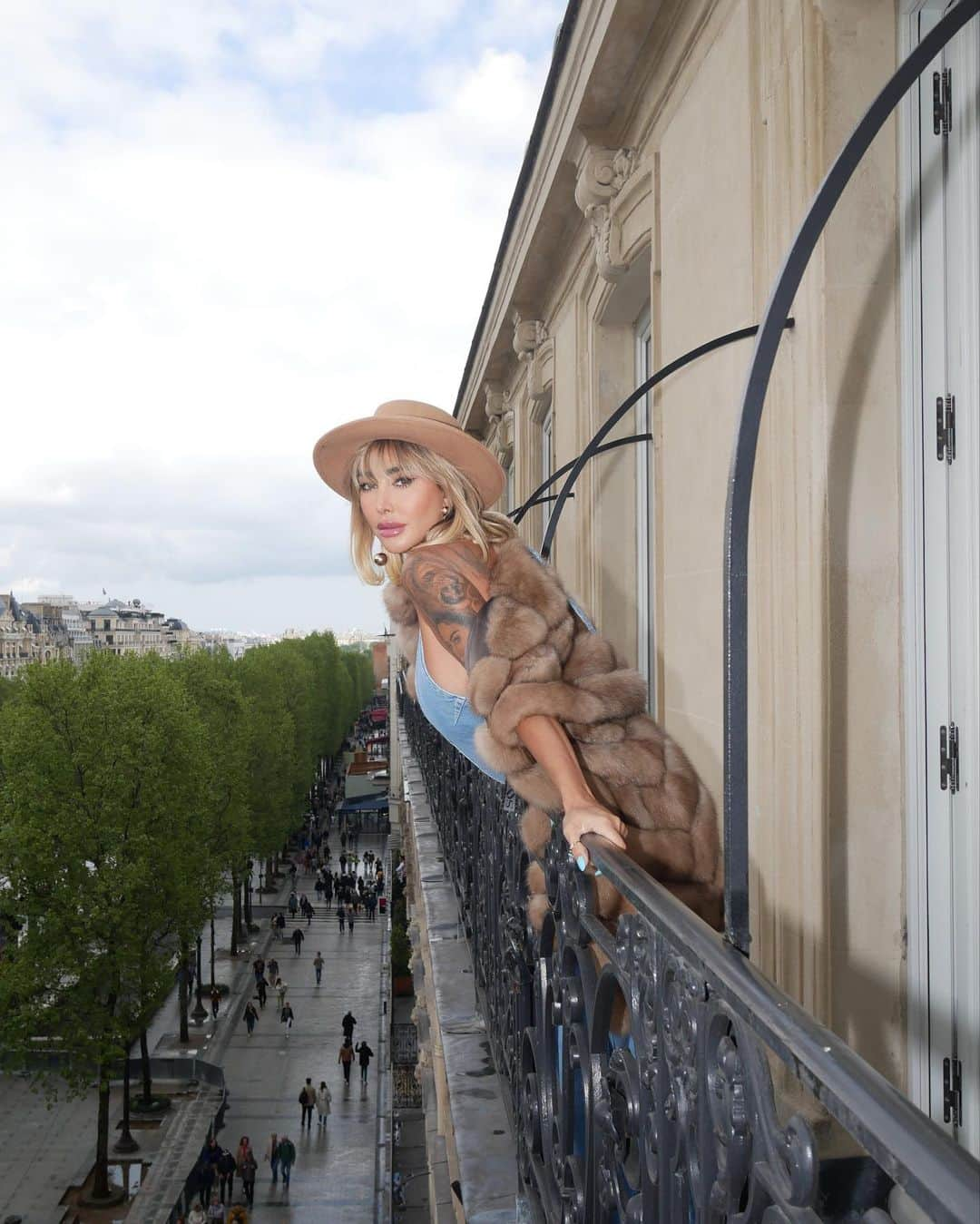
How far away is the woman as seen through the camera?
228 cm

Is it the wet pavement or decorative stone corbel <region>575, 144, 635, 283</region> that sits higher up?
decorative stone corbel <region>575, 144, 635, 283</region>

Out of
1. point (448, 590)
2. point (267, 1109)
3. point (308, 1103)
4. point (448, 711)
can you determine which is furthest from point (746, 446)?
point (267, 1109)

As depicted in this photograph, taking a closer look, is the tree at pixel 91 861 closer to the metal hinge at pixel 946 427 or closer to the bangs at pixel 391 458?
the bangs at pixel 391 458

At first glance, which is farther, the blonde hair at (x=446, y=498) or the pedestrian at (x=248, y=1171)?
the pedestrian at (x=248, y=1171)

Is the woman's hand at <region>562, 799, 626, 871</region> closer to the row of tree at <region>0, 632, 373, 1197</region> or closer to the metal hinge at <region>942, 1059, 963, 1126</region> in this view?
the metal hinge at <region>942, 1059, 963, 1126</region>

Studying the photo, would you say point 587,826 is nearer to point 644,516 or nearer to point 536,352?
point 644,516

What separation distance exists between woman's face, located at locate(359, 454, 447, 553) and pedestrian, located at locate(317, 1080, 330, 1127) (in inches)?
751

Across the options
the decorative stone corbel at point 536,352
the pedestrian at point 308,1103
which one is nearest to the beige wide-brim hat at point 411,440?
the decorative stone corbel at point 536,352

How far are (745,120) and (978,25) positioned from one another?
1.01 meters

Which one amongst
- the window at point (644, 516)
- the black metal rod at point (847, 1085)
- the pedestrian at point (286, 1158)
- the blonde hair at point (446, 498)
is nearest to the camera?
the black metal rod at point (847, 1085)

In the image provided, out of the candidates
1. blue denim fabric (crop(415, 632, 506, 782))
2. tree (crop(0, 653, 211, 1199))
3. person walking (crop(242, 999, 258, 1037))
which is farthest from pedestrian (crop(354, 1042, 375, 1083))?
blue denim fabric (crop(415, 632, 506, 782))

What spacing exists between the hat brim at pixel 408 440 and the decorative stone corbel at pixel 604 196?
129 inches

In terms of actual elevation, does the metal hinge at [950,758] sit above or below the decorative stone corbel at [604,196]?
below

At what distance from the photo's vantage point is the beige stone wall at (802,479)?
312 centimetres
